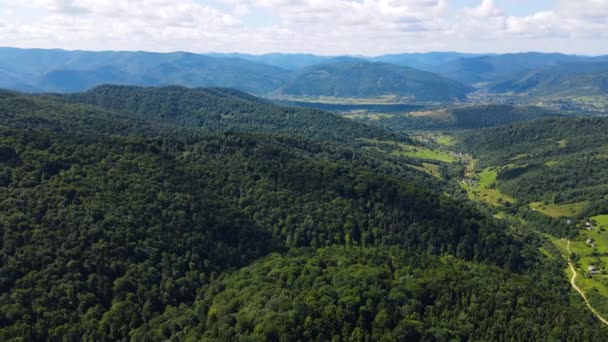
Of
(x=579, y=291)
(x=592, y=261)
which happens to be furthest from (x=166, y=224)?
(x=592, y=261)

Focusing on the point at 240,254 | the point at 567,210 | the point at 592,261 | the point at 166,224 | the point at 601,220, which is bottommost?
the point at 592,261

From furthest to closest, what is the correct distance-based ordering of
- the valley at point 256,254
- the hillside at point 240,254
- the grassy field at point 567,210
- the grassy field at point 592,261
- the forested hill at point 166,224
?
the grassy field at point 567,210, the grassy field at point 592,261, the forested hill at point 166,224, the hillside at point 240,254, the valley at point 256,254

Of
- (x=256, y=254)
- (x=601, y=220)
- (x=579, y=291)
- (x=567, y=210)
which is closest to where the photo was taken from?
(x=256, y=254)

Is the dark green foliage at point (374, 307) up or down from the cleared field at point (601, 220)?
up

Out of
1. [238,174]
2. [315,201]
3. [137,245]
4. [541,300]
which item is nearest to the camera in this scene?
[541,300]

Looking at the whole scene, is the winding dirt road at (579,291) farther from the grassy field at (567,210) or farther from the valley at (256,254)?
the grassy field at (567,210)

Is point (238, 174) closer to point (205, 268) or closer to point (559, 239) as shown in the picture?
→ point (205, 268)

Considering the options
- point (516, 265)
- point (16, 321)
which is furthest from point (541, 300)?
point (16, 321)

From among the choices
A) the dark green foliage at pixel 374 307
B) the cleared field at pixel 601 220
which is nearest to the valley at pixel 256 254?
the dark green foliage at pixel 374 307

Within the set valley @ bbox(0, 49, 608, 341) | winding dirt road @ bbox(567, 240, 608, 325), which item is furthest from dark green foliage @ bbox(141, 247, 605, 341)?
winding dirt road @ bbox(567, 240, 608, 325)

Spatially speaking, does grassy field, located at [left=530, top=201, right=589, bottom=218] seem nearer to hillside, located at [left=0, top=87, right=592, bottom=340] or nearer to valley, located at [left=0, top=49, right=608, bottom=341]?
valley, located at [left=0, top=49, right=608, bottom=341]

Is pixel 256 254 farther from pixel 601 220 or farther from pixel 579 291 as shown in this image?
pixel 601 220
